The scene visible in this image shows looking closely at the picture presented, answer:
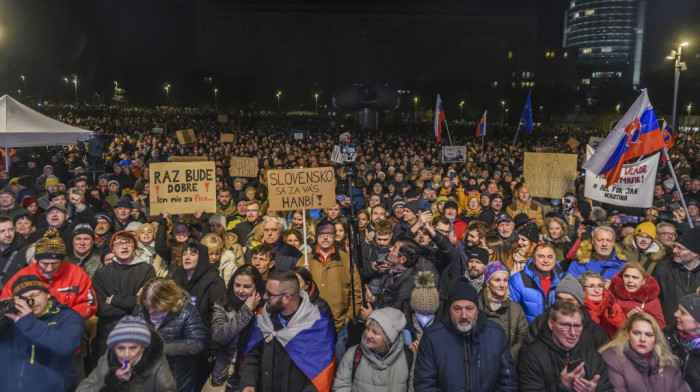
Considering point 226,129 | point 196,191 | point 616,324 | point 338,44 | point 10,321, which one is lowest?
point 616,324

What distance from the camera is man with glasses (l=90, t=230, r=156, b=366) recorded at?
4.21 m

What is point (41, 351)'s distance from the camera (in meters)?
3.25

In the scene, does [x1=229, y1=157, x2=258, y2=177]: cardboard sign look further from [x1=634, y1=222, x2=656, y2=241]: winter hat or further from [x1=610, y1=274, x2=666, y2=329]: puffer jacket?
[x1=610, y1=274, x2=666, y2=329]: puffer jacket

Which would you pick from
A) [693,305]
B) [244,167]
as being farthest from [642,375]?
[244,167]

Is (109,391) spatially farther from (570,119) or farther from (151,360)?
(570,119)

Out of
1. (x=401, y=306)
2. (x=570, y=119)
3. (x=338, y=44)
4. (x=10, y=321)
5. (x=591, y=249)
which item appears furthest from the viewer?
(x=338, y=44)

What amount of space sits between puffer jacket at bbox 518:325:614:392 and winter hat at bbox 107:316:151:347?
2.20 metres

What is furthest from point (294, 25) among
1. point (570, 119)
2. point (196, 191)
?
point (196, 191)

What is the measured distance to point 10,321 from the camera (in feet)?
10.2

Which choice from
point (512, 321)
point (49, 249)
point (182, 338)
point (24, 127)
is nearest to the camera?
point (182, 338)

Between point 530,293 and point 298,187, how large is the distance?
270cm

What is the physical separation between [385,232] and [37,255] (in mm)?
2875

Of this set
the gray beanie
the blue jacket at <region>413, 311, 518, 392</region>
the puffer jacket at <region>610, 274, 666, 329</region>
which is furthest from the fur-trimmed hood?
the blue jacket at <region>413, 311, 518, 392</region>

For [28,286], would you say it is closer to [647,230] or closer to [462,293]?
[462,293]
